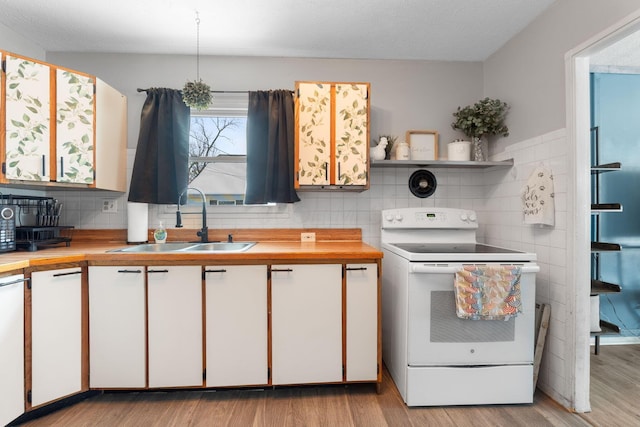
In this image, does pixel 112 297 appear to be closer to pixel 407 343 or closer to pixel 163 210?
pixel 163 210

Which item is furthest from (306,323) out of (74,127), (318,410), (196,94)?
(74,127)

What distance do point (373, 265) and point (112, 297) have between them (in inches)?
62.3

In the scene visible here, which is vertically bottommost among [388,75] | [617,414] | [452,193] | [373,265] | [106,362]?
[617,414]

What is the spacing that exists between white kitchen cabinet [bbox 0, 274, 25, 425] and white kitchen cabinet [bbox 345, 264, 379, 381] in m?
1.77

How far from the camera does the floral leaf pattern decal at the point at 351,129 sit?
2.35 meters

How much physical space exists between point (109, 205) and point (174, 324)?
1284 mm

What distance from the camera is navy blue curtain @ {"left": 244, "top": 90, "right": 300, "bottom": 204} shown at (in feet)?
8.36

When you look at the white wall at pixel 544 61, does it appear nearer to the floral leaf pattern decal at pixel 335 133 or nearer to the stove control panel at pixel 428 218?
the stove control panel at pixel 428 218

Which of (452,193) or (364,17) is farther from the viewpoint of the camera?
(452,193)

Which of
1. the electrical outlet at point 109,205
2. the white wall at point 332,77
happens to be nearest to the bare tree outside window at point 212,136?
the white wall at point 332,77

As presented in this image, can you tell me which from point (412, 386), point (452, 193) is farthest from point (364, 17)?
point (412, 386)

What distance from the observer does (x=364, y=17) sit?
219 cm

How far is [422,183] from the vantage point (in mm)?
2797

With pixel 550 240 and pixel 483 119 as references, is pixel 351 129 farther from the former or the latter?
pixel 550 240
